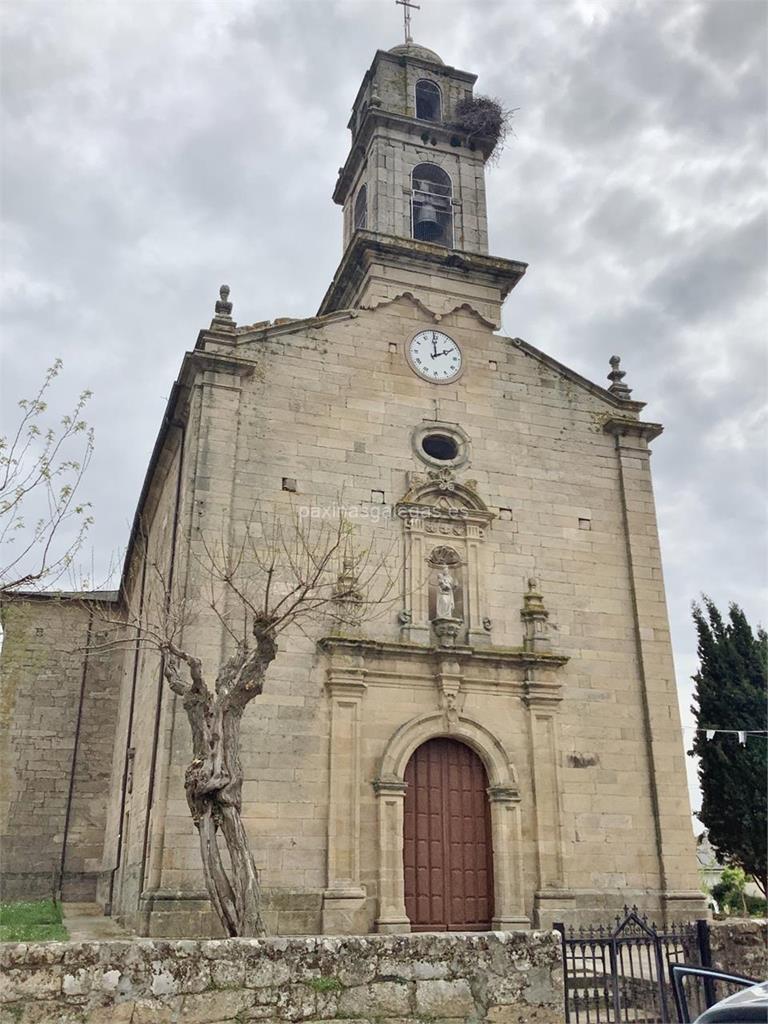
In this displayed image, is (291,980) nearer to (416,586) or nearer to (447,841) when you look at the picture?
(447,841)

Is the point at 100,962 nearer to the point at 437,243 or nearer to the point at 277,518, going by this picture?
the point at 277,518

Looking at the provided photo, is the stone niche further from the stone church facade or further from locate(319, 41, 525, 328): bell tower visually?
locate(319, 41, 525, 328): bell tower

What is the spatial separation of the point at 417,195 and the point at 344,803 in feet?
43.7

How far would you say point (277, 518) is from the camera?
49.2 ft

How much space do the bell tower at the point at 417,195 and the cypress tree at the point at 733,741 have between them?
10.5 metres

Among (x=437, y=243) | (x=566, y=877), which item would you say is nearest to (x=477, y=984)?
(x=566, y=877)

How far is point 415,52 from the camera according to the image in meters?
22.0

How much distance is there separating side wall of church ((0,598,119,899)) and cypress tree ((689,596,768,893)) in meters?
14.6

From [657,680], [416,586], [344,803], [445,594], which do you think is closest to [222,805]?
[344,803]

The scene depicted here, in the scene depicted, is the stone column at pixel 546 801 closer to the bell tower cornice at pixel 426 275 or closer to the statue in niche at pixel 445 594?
the statue in niche at pixel 445 594

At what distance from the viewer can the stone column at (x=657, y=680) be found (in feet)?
48.1

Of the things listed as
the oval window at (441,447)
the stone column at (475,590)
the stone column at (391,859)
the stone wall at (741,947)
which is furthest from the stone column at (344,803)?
the stone wall at (741,947)

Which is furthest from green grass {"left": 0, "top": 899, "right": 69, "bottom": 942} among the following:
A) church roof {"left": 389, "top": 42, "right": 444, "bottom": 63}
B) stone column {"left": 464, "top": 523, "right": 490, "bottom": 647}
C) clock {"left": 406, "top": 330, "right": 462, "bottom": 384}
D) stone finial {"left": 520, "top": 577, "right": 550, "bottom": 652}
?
church roof {"left": 389, "top": 42, "right": 444, "bottom": 63}

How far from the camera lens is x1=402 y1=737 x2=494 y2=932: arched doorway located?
13734 millimetres
